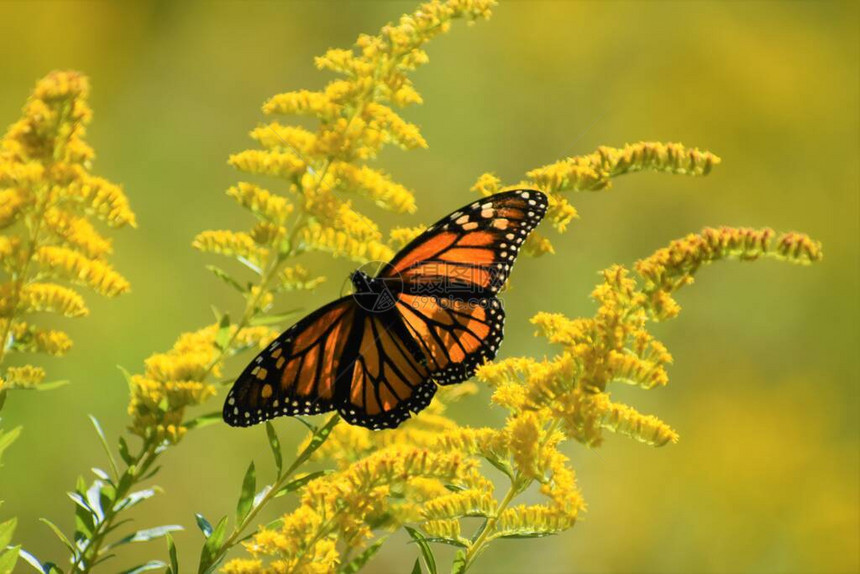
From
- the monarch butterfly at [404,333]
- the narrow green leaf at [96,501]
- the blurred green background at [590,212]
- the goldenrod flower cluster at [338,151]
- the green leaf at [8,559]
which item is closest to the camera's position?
the green leaf at [8,559]

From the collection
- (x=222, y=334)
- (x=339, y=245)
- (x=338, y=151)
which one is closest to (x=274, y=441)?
(x=222, y=334)

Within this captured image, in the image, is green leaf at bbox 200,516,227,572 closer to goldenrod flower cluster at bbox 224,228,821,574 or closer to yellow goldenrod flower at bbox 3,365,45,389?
goldenrod flower cluster at bbox 224,228,821,574

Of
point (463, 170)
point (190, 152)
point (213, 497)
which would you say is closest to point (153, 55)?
point (190, 152)

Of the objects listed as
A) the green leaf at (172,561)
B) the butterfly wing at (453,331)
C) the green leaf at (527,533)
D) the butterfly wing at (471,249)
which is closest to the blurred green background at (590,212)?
the butterfly wing at (453,331)

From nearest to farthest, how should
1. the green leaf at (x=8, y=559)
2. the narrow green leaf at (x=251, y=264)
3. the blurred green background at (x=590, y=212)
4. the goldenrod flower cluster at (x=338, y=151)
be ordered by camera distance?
the green leaf at (x=8, y=559) → the goldenrod flower cluster at (x=338, y=151) → the narrow green leaf at (x=251, y=264) → the blurred green background at (x=590, y=212)

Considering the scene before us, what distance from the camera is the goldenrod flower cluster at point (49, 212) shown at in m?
2.21

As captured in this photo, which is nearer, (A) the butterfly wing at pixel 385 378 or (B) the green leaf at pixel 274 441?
(B) the green leaf at pixel 274 441

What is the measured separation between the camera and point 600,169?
96.6 inches

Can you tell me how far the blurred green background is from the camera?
555 centimetres

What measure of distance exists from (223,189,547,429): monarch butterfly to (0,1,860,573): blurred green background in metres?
2.53

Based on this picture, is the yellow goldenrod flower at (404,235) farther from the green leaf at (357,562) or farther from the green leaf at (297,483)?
the green leaf at (357,562)

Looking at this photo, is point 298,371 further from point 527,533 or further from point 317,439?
point 527,533

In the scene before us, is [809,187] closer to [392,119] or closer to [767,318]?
[767,318]

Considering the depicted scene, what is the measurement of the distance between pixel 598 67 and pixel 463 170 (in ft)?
5.30
